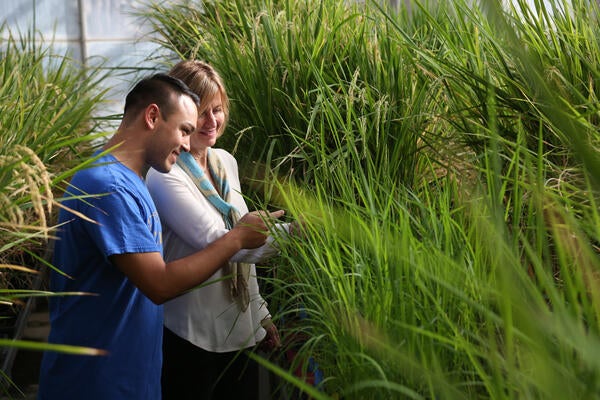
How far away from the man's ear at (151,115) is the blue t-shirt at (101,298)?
111 mm

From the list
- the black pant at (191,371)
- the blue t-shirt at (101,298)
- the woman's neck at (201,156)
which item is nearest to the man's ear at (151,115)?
the blue t-shirt at (101,298)

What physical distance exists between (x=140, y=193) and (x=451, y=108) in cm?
72

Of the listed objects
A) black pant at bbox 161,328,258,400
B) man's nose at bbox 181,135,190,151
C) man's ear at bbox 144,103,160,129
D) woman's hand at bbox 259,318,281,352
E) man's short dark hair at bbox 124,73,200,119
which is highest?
man's short dark hair at bbox 124,73,200,119

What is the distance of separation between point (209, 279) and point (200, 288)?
60 mm

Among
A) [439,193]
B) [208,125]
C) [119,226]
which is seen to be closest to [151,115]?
[119,226]

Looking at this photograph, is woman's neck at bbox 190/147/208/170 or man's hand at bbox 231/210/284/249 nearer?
man's hand at bbox 231/210/284/249

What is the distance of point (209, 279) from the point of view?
2.29 m

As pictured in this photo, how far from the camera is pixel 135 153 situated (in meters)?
1.91

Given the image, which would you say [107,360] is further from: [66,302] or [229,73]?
[229,73]

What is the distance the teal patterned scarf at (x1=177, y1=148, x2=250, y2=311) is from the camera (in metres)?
2.24

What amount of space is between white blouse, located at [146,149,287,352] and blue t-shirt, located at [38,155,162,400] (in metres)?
0.23

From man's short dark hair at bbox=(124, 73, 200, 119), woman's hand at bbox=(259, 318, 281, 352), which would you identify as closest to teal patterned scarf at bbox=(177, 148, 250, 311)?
woman's hand at bbox=(259, 318, 281, 352)

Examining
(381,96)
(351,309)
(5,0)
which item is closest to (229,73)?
(381,96)

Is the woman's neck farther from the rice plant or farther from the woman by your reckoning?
the rice plant
